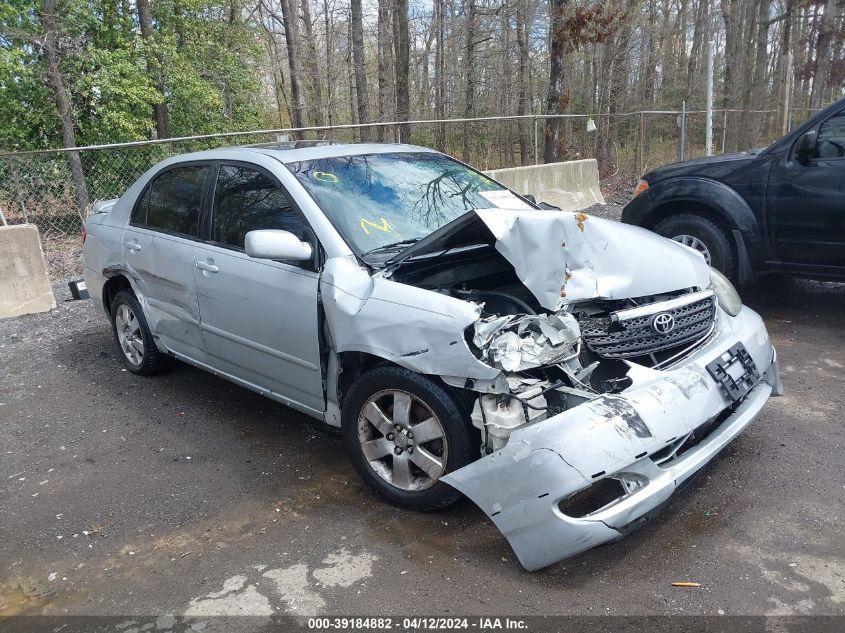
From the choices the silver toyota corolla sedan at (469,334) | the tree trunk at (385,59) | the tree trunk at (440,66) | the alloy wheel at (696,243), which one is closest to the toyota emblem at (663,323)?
the silver toyota corolla sedan at (469,334)

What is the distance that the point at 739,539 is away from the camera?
311 centimetres

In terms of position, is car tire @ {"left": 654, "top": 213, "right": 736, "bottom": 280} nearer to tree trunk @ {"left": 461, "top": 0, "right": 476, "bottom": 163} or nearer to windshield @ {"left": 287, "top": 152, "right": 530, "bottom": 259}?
windshield @ {"left": 287, "top": 152, "right": 530, "bottom": 259}

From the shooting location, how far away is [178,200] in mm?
4852

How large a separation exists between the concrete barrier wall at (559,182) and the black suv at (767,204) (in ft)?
15.0

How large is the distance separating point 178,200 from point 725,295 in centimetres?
358

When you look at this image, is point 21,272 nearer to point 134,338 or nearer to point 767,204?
point 134,338

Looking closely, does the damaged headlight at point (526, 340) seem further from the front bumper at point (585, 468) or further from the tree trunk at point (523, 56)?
the tree trunk at point (523, 56)

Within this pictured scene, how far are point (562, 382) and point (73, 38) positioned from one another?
15528 mm

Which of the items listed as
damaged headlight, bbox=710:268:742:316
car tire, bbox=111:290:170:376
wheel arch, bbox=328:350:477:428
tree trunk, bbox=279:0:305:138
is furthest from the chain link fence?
damaged headlight, bbox=710:268:742:316

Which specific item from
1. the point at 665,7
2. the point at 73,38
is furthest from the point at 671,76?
the point at 73,38

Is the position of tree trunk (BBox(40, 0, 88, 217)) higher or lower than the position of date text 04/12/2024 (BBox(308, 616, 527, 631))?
higher

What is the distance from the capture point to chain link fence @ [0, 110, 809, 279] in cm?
963

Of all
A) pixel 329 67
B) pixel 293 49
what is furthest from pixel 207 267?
pixel 329 67

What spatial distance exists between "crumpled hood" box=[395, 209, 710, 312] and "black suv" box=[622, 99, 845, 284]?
270 cm
